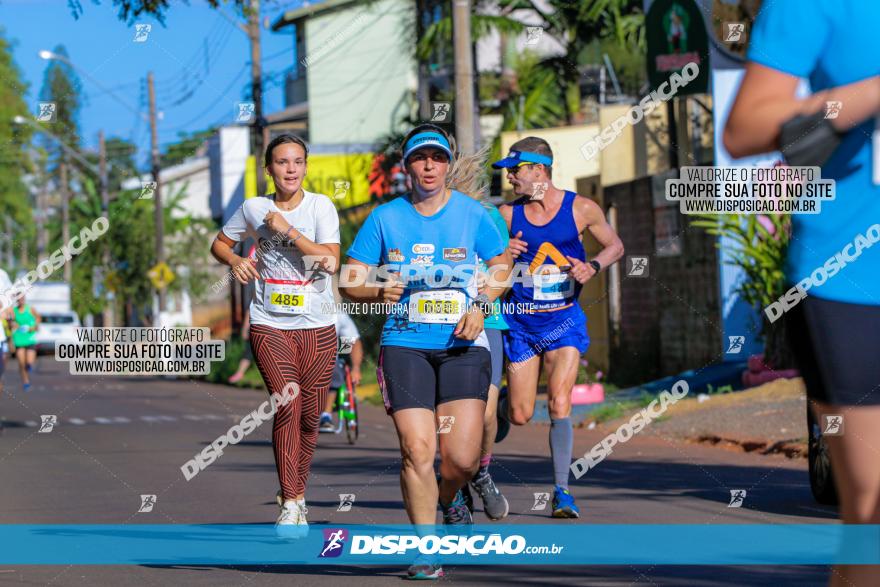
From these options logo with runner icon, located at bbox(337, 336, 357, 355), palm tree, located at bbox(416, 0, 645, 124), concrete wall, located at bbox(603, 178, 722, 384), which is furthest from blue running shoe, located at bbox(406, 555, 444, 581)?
palm tree, located at bbox(416, 0, 645, 124)

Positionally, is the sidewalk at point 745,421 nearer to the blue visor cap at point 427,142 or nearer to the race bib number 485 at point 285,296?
the race bib number 485 at point 285,296

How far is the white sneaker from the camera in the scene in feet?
28.3

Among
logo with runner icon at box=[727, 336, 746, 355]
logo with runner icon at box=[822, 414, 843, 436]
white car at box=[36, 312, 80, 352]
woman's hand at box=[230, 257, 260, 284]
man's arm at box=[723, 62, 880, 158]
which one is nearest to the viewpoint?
man's arm at box=[723, 62, 880, 158]

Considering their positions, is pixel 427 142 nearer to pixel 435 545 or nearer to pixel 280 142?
pixel 435 545

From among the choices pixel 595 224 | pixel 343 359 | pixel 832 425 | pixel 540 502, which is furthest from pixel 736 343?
pixel 832 425

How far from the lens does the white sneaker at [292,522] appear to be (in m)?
8.63

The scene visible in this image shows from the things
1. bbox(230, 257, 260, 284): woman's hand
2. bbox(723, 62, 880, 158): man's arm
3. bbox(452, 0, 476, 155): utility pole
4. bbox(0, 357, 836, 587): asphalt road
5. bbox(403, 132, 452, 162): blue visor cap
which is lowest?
bbox(0, 357, 836, 587): asphalt road

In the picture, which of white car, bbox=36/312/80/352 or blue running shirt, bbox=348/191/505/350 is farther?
white car, bbox=36/312/80/352

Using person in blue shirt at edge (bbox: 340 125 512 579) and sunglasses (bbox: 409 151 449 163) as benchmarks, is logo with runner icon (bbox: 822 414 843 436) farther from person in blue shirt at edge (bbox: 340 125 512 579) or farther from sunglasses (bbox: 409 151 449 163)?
sunglasses (bbox: 409 151 449 163)

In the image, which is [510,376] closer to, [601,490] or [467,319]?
[601,490]

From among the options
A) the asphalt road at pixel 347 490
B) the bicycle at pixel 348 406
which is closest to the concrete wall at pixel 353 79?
the asphalt road at pixel 347 490

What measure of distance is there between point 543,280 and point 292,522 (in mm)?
2370

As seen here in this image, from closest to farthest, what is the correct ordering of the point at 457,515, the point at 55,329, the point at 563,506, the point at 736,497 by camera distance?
the point at 457,515
the point at 563,506
the point at 736,497
the point at 55,329

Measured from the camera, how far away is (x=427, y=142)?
722 cm
